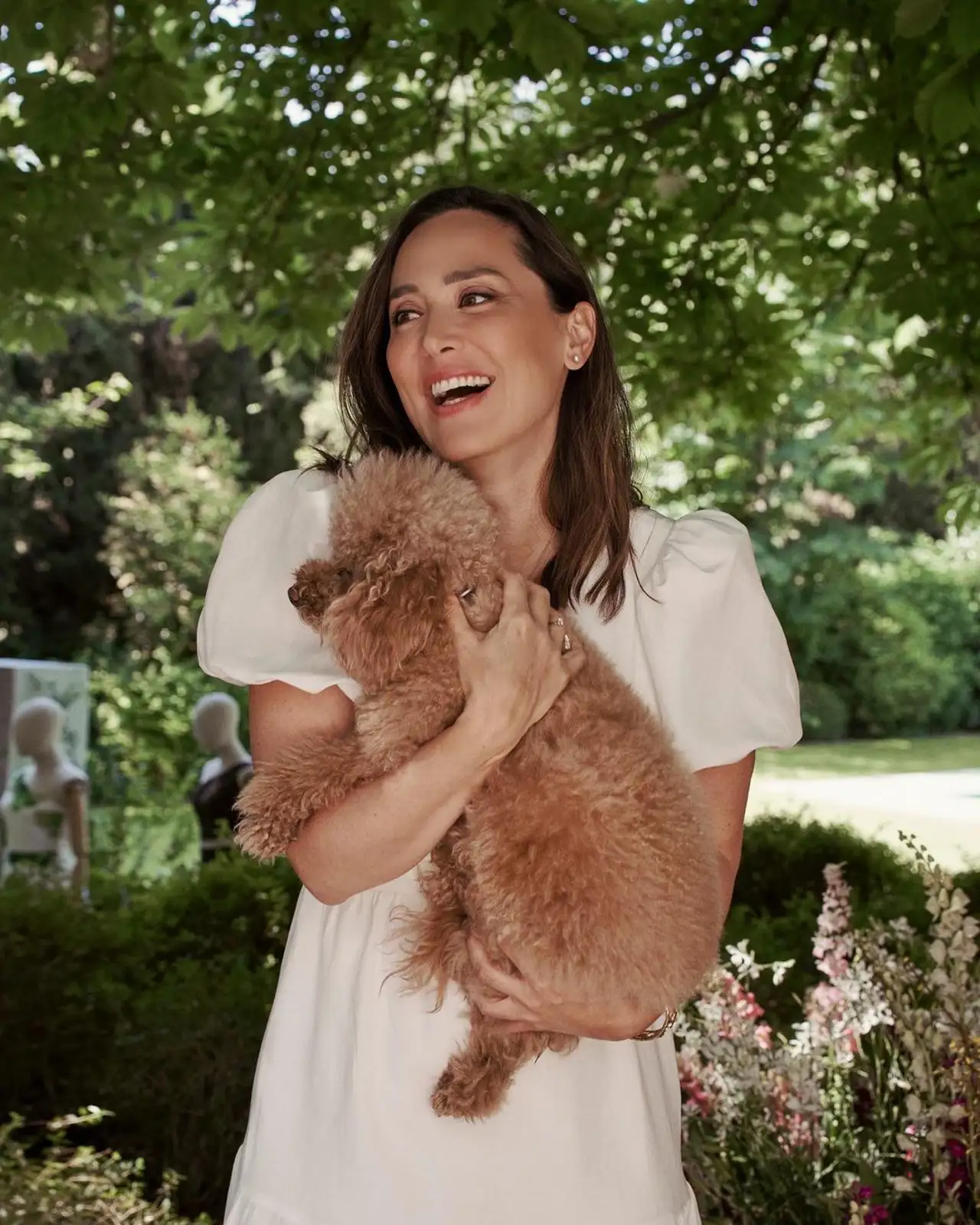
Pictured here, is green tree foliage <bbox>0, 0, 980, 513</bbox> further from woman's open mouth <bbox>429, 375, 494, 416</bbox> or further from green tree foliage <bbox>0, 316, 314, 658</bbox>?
green tree foliage <bbox>0, 316, 314, 658</bbox>

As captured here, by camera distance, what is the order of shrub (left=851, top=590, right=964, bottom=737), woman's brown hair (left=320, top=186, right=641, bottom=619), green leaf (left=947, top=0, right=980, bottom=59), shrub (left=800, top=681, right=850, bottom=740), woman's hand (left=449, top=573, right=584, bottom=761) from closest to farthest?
woman's hand (left=449, top=573, right=584, bottom=761) < woman's brown hair (left=320, top=186, right=641, bottom=619) < green leaf (left=947, top=0, right=980, bottom=59) < shrub (left=800, top=681, right=850, bottom=740) < shrub (left=851, top=590, right=964, bottom=737)

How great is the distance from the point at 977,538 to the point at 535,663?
21425 mm

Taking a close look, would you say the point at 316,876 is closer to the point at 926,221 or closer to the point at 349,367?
the point at 349,367

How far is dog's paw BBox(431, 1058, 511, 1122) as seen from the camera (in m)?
1.72

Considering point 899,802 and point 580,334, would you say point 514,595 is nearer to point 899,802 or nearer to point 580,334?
point 580,334

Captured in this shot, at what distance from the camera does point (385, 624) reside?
172cm

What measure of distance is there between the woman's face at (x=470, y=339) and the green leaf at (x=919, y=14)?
1664 millimetres

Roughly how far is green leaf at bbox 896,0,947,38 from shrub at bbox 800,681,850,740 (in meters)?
17.9

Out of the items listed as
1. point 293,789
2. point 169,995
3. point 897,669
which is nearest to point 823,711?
point 897,669

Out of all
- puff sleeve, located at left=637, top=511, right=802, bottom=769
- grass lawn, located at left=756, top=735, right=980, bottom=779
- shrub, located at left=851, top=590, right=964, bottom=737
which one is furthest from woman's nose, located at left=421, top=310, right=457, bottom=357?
shrub, located at left=851, top=590, right=964, bottom=737

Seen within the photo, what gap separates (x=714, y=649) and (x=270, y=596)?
700 mm

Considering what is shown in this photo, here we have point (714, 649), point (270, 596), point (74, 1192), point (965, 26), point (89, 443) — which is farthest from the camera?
point (89, 443)

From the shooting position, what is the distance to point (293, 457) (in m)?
18.8

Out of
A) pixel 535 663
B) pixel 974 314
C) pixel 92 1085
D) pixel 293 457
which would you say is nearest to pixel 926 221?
pixel 974 314
